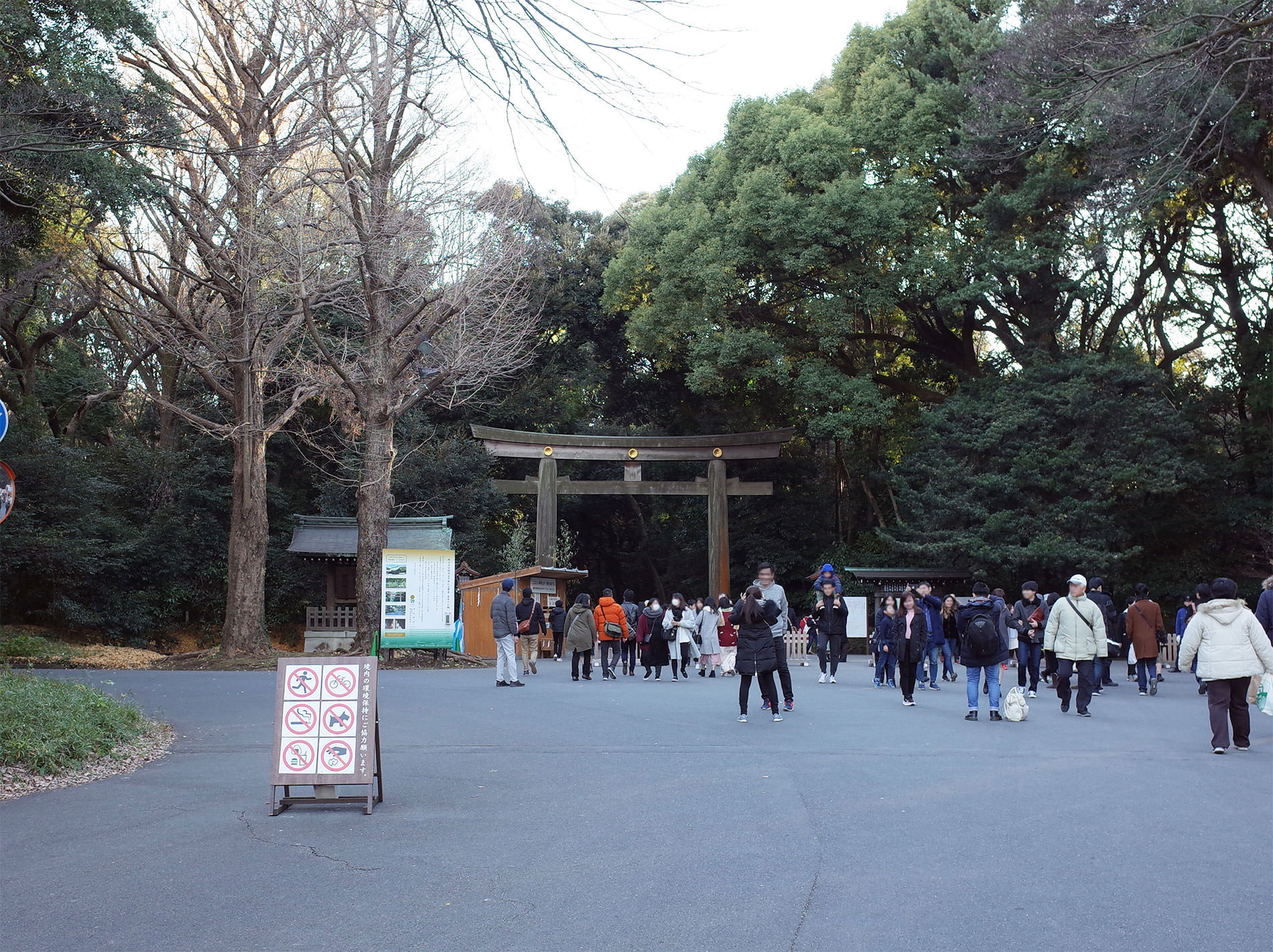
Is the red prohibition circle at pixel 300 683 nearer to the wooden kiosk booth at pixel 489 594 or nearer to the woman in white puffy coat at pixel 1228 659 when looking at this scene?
the woman in white puffy coat at pixel 1228 659

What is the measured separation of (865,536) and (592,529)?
38.4 feet

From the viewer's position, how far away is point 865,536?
33500 millimetres

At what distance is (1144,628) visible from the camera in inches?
618

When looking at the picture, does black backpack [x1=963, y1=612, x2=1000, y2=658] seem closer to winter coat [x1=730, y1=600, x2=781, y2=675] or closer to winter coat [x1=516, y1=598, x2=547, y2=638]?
winter coat [x1=730, y1=600, x2=781, y2=675]

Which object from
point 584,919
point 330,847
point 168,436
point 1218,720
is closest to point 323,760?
point 330,847

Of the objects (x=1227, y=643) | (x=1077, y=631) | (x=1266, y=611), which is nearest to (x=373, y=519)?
(x=1077, y=631)

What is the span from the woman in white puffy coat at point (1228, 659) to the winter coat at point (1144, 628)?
6160 mm

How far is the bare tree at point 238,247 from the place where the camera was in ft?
60.4

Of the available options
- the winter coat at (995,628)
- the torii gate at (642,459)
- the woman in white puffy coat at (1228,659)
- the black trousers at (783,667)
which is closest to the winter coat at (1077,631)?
the winter coat at (995,628)

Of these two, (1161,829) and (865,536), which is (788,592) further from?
(1161,829)

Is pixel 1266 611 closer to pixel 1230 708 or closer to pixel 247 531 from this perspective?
pixel 1230 708

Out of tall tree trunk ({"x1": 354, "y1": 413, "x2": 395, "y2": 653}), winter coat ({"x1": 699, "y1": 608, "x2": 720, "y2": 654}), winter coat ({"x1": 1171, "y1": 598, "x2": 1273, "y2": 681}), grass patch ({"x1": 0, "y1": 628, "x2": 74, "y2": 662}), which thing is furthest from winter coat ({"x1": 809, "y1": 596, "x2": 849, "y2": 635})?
grass patch ({"x1": 0, "y1": 628, "x2": 74, "y2": 662})

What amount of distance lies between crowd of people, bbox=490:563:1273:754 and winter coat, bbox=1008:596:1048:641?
21 mm

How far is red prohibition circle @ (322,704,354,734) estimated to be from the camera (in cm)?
680
